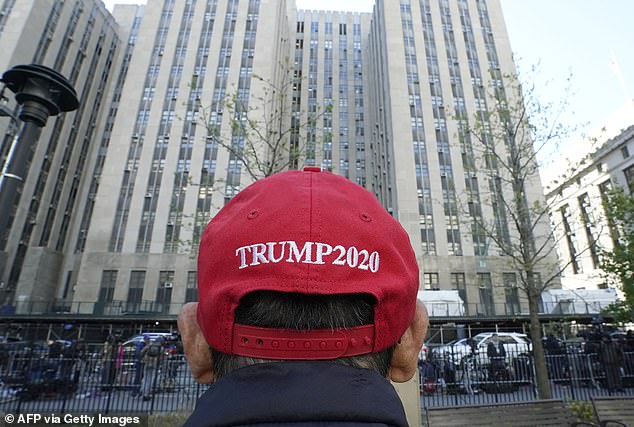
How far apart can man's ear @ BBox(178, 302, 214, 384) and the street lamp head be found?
15.8 ft

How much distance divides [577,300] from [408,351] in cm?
3974

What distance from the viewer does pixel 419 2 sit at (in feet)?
183

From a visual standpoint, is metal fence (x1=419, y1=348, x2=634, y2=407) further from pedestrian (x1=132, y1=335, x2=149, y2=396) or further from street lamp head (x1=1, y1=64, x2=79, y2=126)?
street lamp head (x1=1, y1=64, x2=79, y2=126)

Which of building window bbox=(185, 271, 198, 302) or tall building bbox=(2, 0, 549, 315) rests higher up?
tall building bbox=(2, 0, 549, 315)

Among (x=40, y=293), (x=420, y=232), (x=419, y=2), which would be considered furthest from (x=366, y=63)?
(x=40, y=293)

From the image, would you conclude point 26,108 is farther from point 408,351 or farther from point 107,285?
point 107,285

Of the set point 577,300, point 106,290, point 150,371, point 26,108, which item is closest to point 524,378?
point 150,371

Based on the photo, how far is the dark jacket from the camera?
0.81 meters

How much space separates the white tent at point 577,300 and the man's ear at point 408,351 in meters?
35.9

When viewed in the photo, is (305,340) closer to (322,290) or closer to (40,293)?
(322,290)

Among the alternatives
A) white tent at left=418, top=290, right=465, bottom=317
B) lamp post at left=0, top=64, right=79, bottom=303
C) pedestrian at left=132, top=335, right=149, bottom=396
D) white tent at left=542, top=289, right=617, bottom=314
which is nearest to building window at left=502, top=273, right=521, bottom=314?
white tent at left=542, top=289, right=617, bottom=314

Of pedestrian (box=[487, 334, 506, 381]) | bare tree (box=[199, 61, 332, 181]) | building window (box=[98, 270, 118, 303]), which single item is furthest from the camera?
building window (box=[98, 270, 118, 303])

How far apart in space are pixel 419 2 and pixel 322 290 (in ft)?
219

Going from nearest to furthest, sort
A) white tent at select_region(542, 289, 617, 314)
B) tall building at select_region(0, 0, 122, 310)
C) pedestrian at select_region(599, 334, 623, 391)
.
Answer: pedestrian at select_region(599, 334, 623, 391) < white tent at select_region(542, 289, 617, 314) < tall building at select_region(0, 0, 122, 310)
